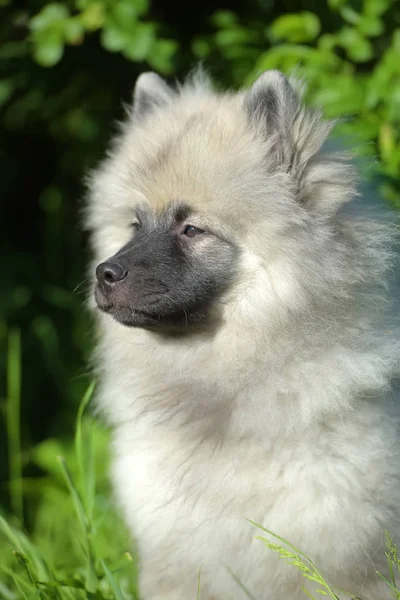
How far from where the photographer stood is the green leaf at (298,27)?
12.3 ft

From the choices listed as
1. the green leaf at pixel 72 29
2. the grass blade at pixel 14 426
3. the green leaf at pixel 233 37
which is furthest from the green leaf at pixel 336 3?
the grass blade at pixel 14 426

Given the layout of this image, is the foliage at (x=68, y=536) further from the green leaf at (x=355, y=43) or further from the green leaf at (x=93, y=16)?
the green leaf at (x=355, y=43)

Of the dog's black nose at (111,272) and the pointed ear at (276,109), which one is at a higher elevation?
the pointed ear at (276,109)

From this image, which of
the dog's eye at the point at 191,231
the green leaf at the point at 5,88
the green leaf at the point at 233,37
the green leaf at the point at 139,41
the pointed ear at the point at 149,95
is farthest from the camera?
the green leaf at the point at 5,88

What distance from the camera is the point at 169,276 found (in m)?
2.71

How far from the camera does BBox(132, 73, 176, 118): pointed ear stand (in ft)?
11.0

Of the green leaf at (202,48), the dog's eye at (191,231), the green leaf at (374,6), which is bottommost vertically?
the dog's eye at (191,231)

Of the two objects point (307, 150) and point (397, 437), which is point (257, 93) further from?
point (397, 437)

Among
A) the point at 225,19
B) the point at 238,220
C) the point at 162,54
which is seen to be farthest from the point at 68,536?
the point at 225,19

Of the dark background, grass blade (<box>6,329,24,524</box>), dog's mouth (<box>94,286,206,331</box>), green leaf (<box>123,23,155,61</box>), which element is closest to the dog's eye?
dog's mouth (<box>94,286,206,331</box>)

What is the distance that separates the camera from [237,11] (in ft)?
14.6

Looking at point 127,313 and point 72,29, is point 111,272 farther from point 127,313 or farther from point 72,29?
point 72,29

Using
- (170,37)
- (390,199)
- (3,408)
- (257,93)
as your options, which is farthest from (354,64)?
(3,408)

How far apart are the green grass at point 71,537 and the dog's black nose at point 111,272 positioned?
620 millimetres
